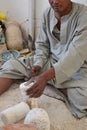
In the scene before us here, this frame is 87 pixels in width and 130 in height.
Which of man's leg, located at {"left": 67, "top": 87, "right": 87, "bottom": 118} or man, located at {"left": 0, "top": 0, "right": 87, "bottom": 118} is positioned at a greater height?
man, located at {"left": 0, "top": 0, "right": 87, "bottom": 118}

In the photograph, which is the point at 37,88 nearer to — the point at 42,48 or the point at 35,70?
the point at 35,70

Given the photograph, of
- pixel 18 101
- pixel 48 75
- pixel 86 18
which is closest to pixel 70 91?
pixel 48 75

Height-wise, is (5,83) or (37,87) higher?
(37,87)

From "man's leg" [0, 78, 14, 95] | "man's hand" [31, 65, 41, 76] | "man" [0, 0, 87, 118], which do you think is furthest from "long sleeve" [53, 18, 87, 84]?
"man's leg" [0, 78, 14, 95]

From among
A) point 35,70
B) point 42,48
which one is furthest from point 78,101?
point 42,48

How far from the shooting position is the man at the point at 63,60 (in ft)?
5.36

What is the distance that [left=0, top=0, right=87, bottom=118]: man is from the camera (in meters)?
1.63

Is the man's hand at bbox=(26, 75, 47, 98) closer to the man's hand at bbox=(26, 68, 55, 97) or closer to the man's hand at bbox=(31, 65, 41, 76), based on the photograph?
the man's hand at bbox=(26, 68, 55, 97)

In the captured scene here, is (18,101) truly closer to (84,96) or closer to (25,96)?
(25,96)

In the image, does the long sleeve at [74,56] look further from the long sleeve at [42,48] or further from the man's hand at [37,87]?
the long sleeve at [42,48]

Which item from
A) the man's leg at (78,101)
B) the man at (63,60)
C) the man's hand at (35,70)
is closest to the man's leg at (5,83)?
the man at (63,60)

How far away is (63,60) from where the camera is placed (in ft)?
5.44

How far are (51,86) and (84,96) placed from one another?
37cm

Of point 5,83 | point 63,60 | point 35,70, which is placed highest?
point 63,60
